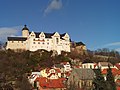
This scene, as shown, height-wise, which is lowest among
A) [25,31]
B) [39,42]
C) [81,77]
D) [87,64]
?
[81,77]

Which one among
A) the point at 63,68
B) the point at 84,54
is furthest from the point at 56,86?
the point at 84,54

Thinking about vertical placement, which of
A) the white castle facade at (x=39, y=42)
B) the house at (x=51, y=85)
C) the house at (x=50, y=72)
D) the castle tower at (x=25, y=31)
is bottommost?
the house at (x=51, y=85)

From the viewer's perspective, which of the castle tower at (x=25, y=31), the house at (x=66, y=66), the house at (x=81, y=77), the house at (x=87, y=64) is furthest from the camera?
the castle tower at (x=25, y=31)

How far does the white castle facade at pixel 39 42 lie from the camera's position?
105 metres

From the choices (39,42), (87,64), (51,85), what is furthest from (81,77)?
(39,42)

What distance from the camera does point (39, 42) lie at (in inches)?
4154

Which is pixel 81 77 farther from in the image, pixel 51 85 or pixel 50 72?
pixel 50 72

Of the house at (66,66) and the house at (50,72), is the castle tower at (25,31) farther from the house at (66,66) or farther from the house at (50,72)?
the house at (50,72)

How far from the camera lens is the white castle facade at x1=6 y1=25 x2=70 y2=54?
105 m

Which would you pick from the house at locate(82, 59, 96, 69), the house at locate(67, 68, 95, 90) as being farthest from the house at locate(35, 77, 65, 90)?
the house at locate(82, 59, 96, 69)

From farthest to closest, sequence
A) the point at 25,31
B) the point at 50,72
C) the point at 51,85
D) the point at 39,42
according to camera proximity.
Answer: the point at 25,31
the point at 39,42
the point at 50,72
the point at 51,85

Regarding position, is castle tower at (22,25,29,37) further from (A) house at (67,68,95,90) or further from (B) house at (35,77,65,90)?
(A) house at (67,68,95,90)

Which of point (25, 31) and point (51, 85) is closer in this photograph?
point (51, 85)

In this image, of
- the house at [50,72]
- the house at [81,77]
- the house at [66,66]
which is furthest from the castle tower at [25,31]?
the house at [81,77]
